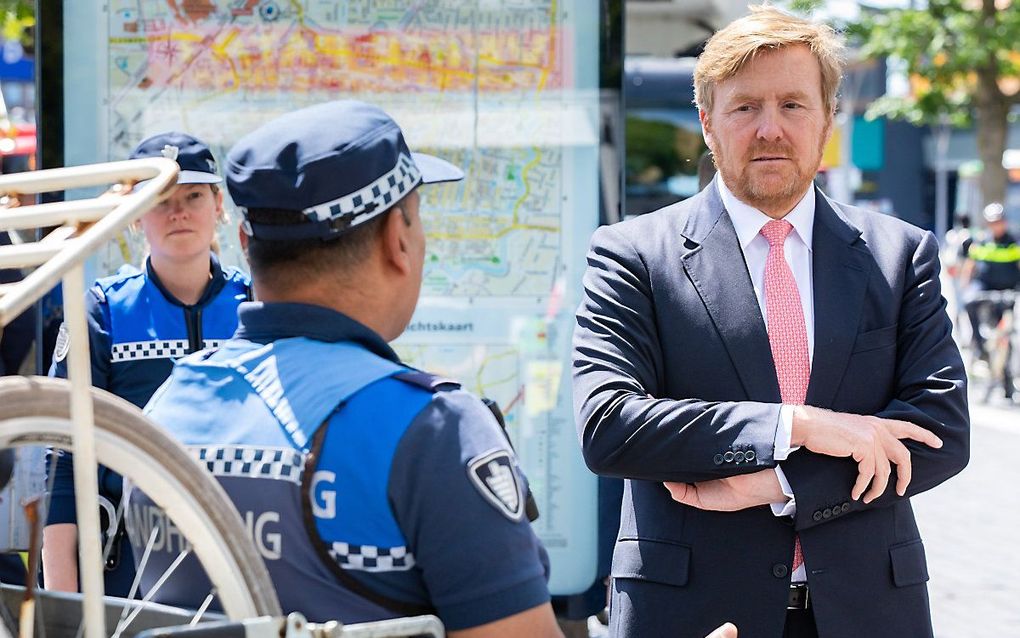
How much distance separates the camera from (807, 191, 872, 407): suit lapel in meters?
2.44

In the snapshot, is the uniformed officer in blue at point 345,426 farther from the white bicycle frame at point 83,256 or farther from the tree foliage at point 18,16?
the tree foliage at point 18,16

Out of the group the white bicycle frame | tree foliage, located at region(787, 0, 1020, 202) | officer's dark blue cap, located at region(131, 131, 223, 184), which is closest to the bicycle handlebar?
the white bicycle frame

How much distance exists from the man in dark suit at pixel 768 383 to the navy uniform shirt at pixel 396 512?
2.92 ft

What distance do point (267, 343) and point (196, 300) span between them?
153 cm

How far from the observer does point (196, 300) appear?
124 inches

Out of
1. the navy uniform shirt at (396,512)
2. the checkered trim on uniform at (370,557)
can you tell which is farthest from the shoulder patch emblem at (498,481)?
the checkered trim on uniform at (370,557)

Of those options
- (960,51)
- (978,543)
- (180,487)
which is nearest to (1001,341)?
(978,543)

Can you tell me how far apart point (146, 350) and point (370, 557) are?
1.65 metres

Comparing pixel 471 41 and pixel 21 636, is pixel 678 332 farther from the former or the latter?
pixel 471 41

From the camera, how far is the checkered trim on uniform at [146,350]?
9.90ft

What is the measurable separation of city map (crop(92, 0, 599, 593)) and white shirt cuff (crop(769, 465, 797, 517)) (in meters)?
1.70

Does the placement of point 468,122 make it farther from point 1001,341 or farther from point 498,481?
point 1001,341

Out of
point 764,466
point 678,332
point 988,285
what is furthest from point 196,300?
point 988,285

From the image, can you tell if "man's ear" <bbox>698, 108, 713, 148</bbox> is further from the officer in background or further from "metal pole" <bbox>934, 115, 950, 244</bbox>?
"metal pole" <bbox>934, 115, 950, 244</bbox>
